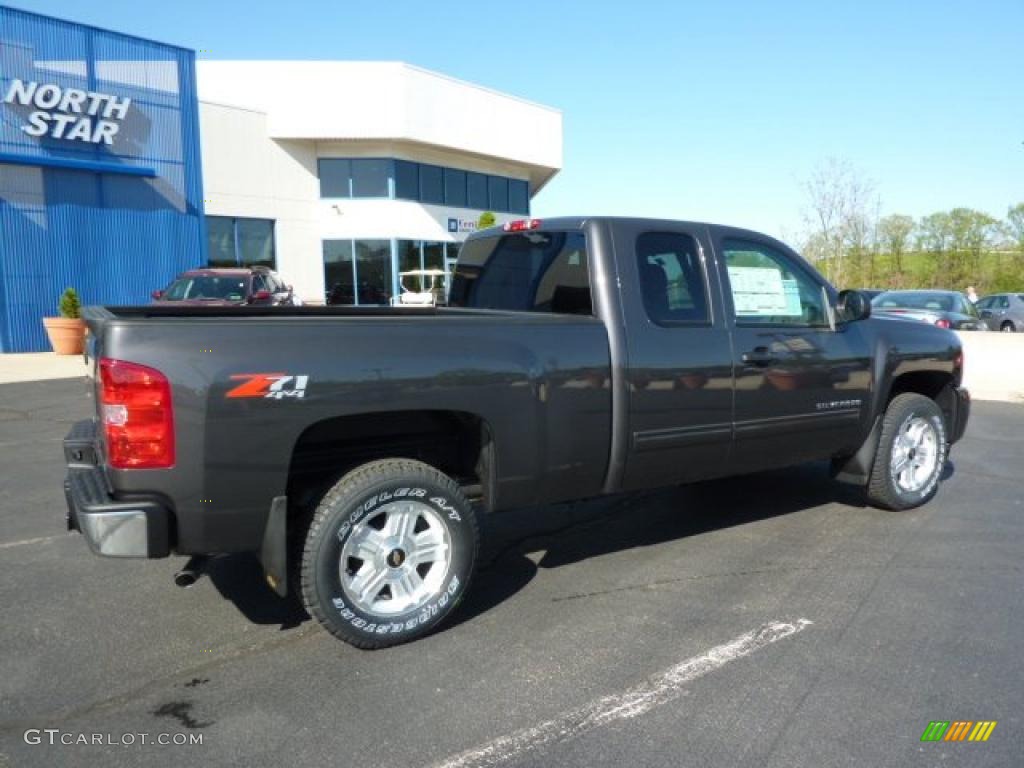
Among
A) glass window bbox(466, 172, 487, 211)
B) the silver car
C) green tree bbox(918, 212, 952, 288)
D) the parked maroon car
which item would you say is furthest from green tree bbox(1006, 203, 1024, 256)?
the parked maroon car

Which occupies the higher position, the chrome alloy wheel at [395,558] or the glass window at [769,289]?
the glass window at [769,289]

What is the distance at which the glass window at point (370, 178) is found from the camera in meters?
27.3

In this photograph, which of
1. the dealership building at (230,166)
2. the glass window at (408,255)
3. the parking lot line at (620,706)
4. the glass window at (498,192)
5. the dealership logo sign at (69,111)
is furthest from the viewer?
the glass window at (498,192)

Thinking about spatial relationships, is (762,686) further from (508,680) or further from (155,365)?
(155,365)

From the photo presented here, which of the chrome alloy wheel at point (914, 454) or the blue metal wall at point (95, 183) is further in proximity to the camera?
the blue metal wall at point (95, 183)

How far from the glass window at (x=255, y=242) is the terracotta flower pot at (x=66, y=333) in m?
7.74

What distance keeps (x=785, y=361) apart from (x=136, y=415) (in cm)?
338

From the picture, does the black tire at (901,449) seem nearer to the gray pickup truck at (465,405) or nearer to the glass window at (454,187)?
the gray pickup truck at (465,405)

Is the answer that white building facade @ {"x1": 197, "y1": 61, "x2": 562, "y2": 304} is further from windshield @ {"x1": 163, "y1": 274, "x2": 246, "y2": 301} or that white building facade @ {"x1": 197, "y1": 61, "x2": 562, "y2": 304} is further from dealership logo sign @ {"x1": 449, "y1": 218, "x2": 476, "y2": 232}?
windshield @ {"x1": 163, "y1": 274, "x2": 246, "y2": 301}

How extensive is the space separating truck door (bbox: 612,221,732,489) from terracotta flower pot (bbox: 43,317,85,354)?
16.4m

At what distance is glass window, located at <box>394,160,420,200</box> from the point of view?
1083 inches

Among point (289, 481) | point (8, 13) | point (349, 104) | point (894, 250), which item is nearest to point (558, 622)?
point (289, 481)

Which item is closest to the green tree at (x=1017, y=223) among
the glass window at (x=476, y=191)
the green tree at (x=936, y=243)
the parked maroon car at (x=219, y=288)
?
the green tree at (x=936, y=243)

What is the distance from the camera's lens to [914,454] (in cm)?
548
